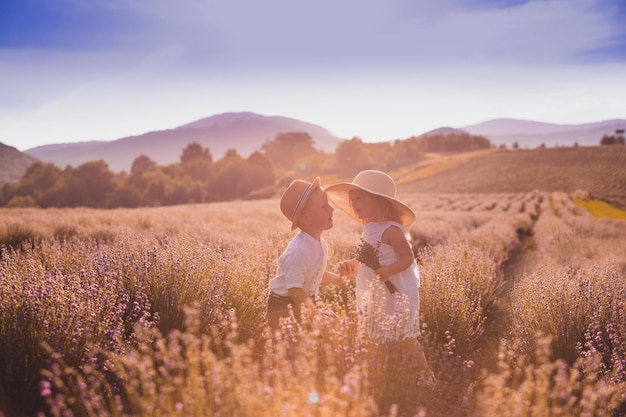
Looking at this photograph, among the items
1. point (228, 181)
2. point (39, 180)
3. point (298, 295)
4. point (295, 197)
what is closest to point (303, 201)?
point (295, 197)

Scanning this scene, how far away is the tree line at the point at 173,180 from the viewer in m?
47.4

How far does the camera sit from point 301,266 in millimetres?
3096

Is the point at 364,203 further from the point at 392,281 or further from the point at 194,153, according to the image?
the point at 194,153

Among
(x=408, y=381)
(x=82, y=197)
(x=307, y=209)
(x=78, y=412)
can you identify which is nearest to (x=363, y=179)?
→ (x=307, y=209)

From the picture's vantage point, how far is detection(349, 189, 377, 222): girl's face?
3.48 m

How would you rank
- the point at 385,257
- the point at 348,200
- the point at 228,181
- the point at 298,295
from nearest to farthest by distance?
1. the point at 298,295
2. the point at 385,257
3. the point at 348,200
4. the point at 228,181

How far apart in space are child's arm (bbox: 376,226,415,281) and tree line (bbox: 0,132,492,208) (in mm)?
47704

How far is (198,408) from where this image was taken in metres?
1.67

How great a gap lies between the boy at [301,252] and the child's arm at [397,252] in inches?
18.3

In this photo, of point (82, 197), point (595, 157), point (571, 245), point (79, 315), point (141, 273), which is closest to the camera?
point (79, 315)

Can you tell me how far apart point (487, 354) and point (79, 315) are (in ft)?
10.7

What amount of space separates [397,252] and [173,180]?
52.7 m

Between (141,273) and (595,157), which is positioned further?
(595,157)

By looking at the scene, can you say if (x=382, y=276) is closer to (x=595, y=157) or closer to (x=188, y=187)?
(x=188, y=187)
